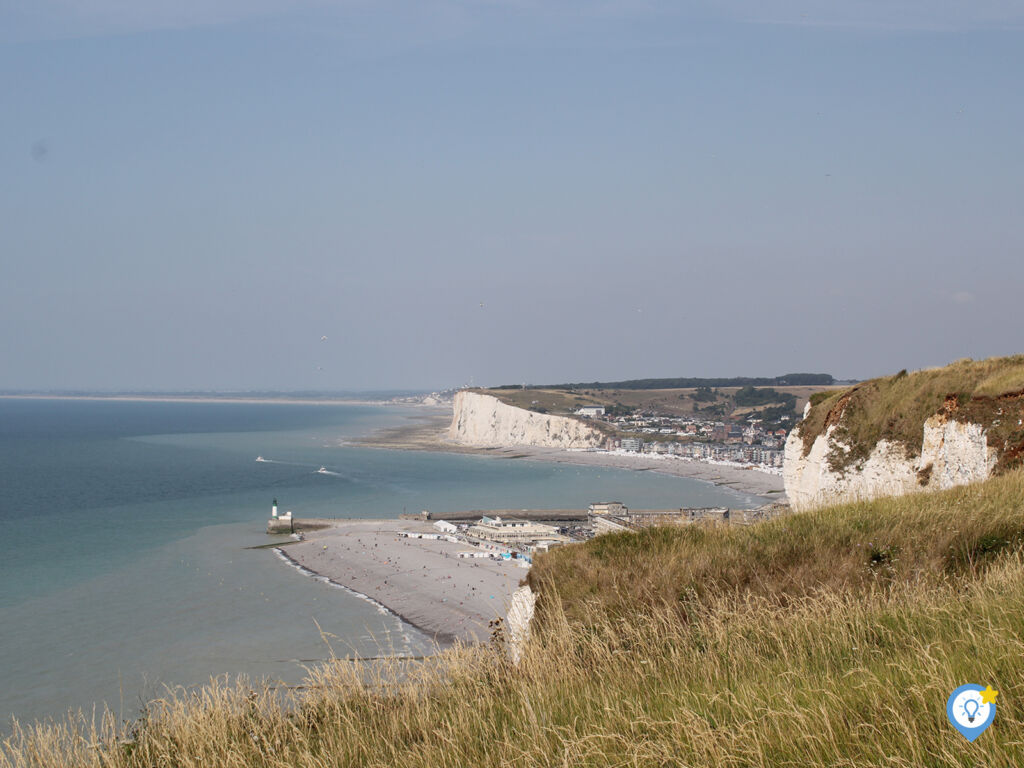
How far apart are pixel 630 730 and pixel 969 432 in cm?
1207

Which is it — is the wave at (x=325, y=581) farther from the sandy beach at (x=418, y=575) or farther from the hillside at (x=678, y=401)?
the hillside at (x=678, y=401)

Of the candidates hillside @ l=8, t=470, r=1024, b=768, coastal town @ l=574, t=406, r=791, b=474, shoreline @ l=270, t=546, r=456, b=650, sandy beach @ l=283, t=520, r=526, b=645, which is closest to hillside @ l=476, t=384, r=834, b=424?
coastal town @ l=574, t=406, r=791, b=474

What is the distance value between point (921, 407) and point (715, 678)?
12499mm

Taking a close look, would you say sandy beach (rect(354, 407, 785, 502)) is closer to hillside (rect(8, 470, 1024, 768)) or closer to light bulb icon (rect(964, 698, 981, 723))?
hillside (rect(8, 470, 1024, 768))

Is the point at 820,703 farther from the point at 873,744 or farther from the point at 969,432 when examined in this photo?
the point at 969,432

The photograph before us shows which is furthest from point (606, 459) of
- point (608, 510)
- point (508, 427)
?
point (608, 510)

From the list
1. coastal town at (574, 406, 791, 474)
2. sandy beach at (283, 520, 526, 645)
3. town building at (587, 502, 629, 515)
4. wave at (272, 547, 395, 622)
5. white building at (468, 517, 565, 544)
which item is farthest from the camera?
coastal town at (574, 406, 791, 474)

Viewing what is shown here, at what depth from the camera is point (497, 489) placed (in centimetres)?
7350

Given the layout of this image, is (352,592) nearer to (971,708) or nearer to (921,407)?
(921,407)

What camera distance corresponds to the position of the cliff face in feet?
408

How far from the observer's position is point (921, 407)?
15305 mm

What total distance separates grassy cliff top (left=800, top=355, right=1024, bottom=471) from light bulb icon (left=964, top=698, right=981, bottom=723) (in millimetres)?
11369

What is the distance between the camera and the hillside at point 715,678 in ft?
11.8

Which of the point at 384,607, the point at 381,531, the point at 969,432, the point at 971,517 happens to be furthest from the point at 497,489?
the point at 971,517
